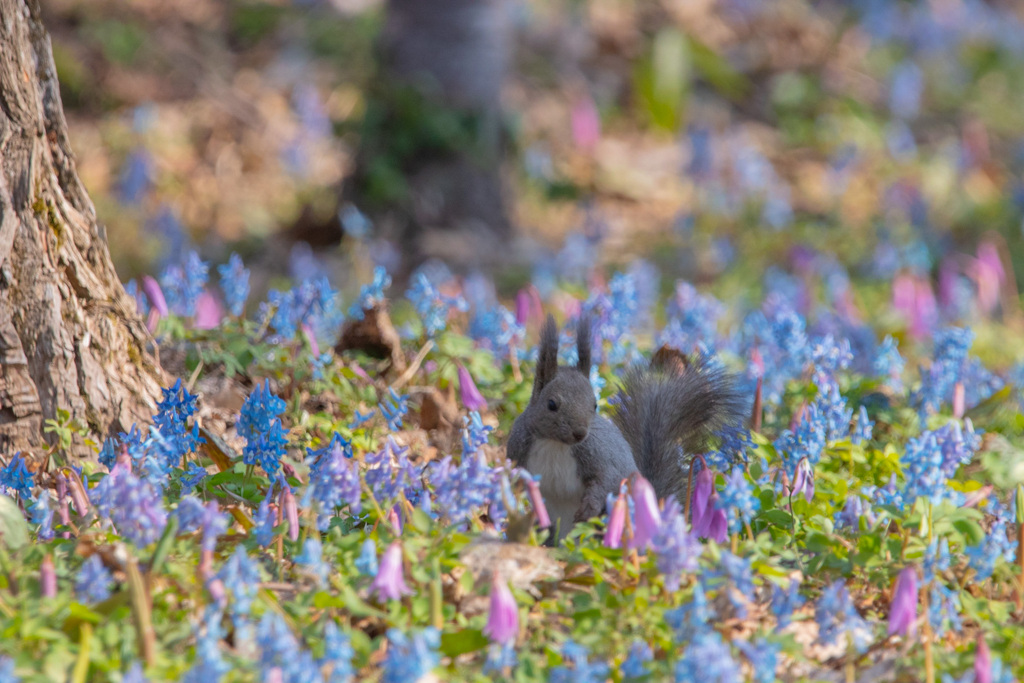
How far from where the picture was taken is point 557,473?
2871 millimetres

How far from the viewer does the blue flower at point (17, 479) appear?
2.58 m

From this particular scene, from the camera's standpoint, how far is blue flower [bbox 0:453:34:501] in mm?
2576

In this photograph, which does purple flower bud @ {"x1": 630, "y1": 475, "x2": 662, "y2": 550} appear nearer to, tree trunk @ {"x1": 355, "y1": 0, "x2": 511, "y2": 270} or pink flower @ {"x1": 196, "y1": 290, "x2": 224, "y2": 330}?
pink flower @ {"x1": 196, "y1": 290, "x2": 224, "y2": 330}

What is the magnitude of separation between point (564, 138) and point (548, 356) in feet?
27.7

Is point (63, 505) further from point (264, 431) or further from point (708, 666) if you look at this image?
point (708, 666)

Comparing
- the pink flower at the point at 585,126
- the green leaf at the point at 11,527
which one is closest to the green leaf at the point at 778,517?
the green leaf at the point at 11,527

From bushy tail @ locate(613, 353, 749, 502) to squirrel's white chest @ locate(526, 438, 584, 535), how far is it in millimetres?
246

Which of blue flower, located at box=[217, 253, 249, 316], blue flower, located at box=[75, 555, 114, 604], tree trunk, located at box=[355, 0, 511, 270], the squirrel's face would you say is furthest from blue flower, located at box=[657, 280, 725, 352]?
tree trunk, located at box=[355, 0, 511, 270]

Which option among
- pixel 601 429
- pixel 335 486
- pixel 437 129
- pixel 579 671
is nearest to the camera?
pixel 579 671

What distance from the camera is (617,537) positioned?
227 centimetres

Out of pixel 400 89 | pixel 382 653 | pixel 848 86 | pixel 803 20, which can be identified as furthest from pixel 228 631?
pixel 803 20

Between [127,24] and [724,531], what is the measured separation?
10.2 m

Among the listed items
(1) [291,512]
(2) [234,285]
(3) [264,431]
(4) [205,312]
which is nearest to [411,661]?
(1) [291,512]

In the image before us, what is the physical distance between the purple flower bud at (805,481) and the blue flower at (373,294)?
1.66 meters
